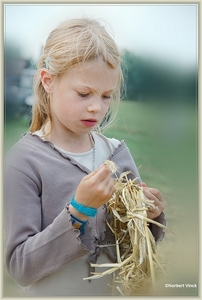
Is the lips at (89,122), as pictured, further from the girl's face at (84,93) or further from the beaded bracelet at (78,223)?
the beaded bracelet at (78,223)

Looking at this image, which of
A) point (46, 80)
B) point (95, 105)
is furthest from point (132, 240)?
point (46, 80)

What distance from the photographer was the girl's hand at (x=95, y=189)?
1.22m

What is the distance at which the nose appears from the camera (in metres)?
1.33

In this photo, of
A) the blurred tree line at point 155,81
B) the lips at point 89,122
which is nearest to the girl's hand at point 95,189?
the lips at point 89,122

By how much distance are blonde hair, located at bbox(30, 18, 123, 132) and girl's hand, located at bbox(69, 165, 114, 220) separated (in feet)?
1.04

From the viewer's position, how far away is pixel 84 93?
1338mm

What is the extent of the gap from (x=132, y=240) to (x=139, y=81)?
648 millimetres

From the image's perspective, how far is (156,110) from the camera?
1.76 meters

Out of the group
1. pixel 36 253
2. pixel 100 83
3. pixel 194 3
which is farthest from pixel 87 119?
pixel 194 3

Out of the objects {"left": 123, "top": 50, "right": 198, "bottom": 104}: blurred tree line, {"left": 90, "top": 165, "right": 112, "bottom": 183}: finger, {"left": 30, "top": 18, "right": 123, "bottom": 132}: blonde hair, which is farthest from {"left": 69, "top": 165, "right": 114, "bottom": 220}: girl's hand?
{"left": 123, "top": 50, "right": 198, "bottom": 104}: blurred tree line

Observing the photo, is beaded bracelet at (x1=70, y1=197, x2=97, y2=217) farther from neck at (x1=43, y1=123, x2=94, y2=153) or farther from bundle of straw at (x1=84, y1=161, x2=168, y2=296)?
neck at (x1=43, y1=123, x2=94, y2=153)

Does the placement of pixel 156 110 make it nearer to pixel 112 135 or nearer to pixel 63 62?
pixel 112 135

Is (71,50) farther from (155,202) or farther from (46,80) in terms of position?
(155,202)

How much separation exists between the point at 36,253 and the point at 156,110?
728mm
